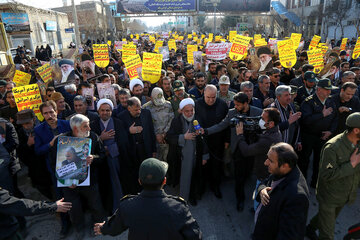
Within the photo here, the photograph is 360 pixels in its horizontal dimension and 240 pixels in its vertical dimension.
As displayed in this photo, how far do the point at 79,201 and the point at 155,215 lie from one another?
2.10 meters

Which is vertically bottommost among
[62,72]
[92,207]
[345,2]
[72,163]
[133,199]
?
[92,207]

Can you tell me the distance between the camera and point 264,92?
5113mm

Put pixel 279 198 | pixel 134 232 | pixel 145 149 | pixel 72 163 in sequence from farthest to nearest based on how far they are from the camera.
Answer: pixel 145 149 → pixel 72 163 → pixel 279 198 → pixel 134 232

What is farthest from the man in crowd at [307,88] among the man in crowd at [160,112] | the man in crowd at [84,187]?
the man in crowd at [84,187]

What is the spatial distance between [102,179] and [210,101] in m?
2.19

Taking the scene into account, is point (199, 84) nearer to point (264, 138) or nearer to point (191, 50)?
point (264, 138)

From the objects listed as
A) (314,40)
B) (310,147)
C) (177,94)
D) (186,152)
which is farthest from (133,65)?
(314,40)

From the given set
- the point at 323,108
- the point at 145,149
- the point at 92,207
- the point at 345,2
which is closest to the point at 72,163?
the point at 92,207

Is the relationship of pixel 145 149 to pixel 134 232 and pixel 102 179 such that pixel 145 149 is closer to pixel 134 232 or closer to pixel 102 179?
pixel 102 179

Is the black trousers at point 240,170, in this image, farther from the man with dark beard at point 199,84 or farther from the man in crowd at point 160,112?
the man with dark beard at point 199,84

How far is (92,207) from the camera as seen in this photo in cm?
358

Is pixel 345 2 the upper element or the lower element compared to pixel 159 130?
upper

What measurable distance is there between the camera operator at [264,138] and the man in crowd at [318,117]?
1.39 m

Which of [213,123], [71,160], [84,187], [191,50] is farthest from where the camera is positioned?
[191,50]
